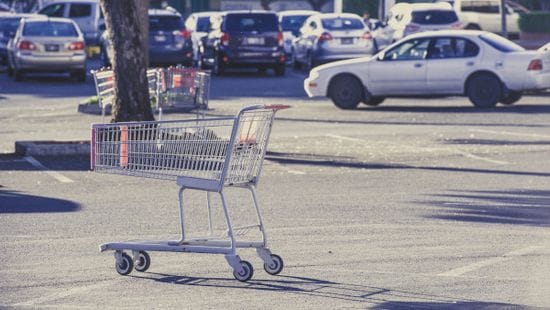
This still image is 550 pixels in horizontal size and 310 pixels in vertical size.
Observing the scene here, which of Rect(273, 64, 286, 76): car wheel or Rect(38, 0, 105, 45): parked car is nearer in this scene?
Rect(273, 64, 286, 76): car wheel

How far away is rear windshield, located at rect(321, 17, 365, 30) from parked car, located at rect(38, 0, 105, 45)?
1086cm

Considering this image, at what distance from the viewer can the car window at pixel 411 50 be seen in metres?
25.6

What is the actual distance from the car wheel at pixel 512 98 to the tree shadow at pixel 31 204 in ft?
43.1

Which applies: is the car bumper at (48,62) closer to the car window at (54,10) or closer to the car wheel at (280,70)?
the car wheel at (280,70)

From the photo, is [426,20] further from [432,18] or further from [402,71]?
[402,71]

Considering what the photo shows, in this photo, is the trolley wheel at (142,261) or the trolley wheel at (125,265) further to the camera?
the trolley wheel at (142,261)

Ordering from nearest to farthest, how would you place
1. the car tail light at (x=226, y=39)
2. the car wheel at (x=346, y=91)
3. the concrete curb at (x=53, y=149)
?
the concrete curb at (x=53, y=149) → the car wheel at (x=346, y=91) → the car tail light at (x=226, y=39)

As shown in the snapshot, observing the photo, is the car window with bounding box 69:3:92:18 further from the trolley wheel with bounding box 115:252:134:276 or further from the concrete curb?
the trolley wheel with bounding box 115:252:134:276

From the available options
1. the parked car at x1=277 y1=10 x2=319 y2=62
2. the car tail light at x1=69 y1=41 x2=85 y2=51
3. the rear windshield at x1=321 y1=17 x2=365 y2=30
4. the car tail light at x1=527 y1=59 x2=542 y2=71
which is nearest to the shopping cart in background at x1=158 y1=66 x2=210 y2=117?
the car tail light at x1=527 y1=59 x2=542 y2=71

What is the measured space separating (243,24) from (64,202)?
2380cm

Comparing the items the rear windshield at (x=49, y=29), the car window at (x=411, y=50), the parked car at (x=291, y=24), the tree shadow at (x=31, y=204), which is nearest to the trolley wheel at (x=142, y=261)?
the tree shadow at (x=31, y=204)

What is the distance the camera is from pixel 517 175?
15.7 m

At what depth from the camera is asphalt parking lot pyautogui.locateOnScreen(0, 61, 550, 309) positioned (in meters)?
8.93

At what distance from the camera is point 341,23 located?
38.3 m
